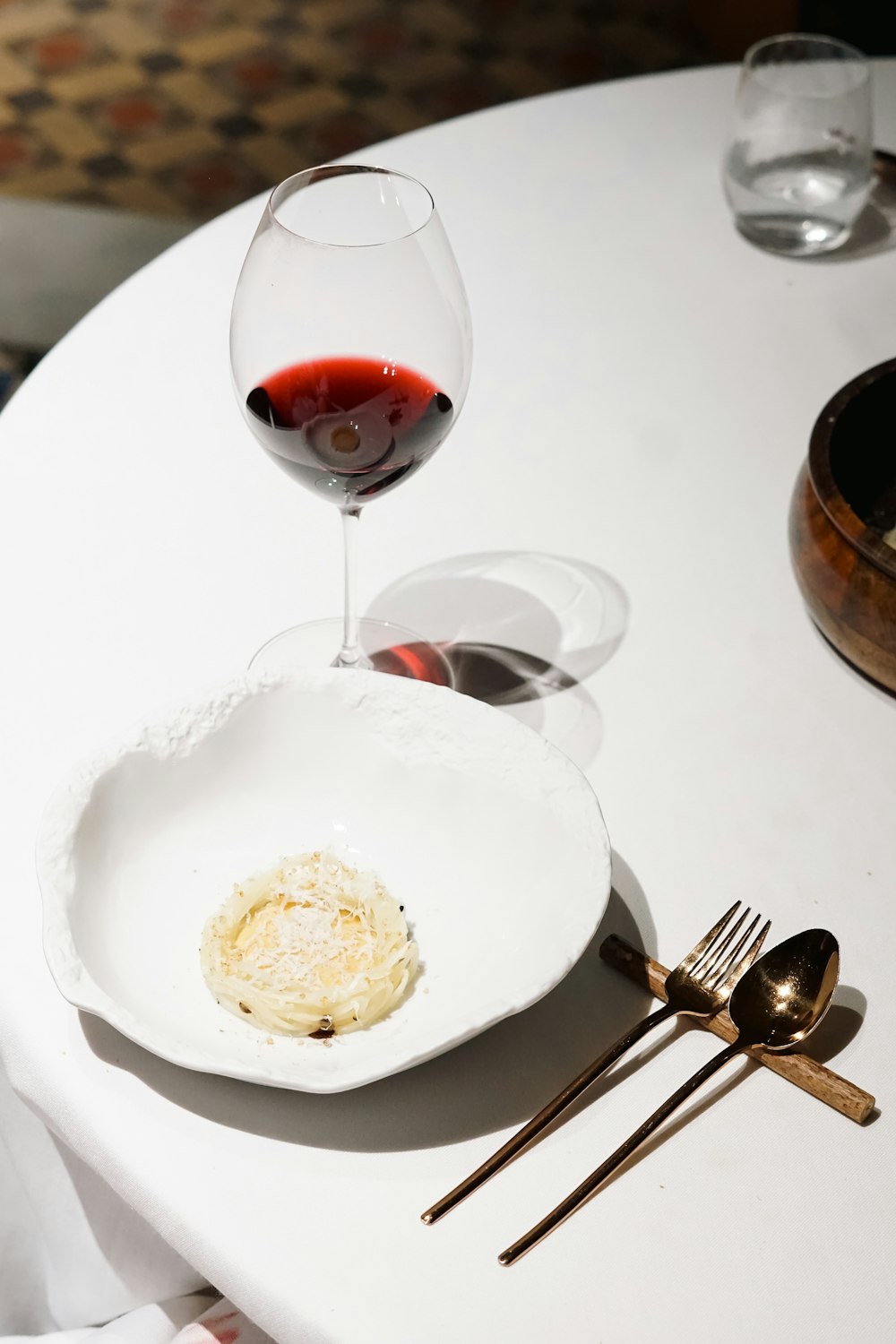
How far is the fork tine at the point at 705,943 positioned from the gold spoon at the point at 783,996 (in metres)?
0.02

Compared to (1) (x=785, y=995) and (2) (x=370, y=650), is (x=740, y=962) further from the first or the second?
(2) (x=370, y=650)

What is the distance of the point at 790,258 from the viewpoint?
1.12 metres

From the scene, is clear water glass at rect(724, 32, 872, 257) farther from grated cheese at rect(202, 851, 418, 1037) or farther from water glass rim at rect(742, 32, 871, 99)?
grated cheese at rect(202, 851, 418, 1037)

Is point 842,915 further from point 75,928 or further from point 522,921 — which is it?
point 75,928

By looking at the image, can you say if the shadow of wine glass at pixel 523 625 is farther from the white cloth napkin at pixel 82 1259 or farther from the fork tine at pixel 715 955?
the white cloth napkin at pixel 82 1259

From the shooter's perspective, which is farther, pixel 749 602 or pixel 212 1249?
pixel 749 602

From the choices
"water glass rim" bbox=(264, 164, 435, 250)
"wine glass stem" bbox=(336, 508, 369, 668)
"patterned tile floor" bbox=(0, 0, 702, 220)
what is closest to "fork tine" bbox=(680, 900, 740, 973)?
"wine glass stem" bbox=(336, 508, 369, 668)

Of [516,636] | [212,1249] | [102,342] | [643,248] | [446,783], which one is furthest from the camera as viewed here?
[643,248]

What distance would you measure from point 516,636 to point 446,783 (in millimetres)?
190

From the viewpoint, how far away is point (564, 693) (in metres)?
0.78

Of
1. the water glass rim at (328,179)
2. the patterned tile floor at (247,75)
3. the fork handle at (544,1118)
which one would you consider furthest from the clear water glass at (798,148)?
the patterned tile floor at (247,75)

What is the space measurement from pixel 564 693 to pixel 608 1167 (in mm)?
301

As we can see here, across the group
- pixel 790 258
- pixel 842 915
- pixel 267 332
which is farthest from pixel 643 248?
pixel 842 915

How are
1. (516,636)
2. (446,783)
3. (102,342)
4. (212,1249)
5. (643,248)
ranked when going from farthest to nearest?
(643,248) < (102,342) < (516,636) < (446,783) < (212,1249)
